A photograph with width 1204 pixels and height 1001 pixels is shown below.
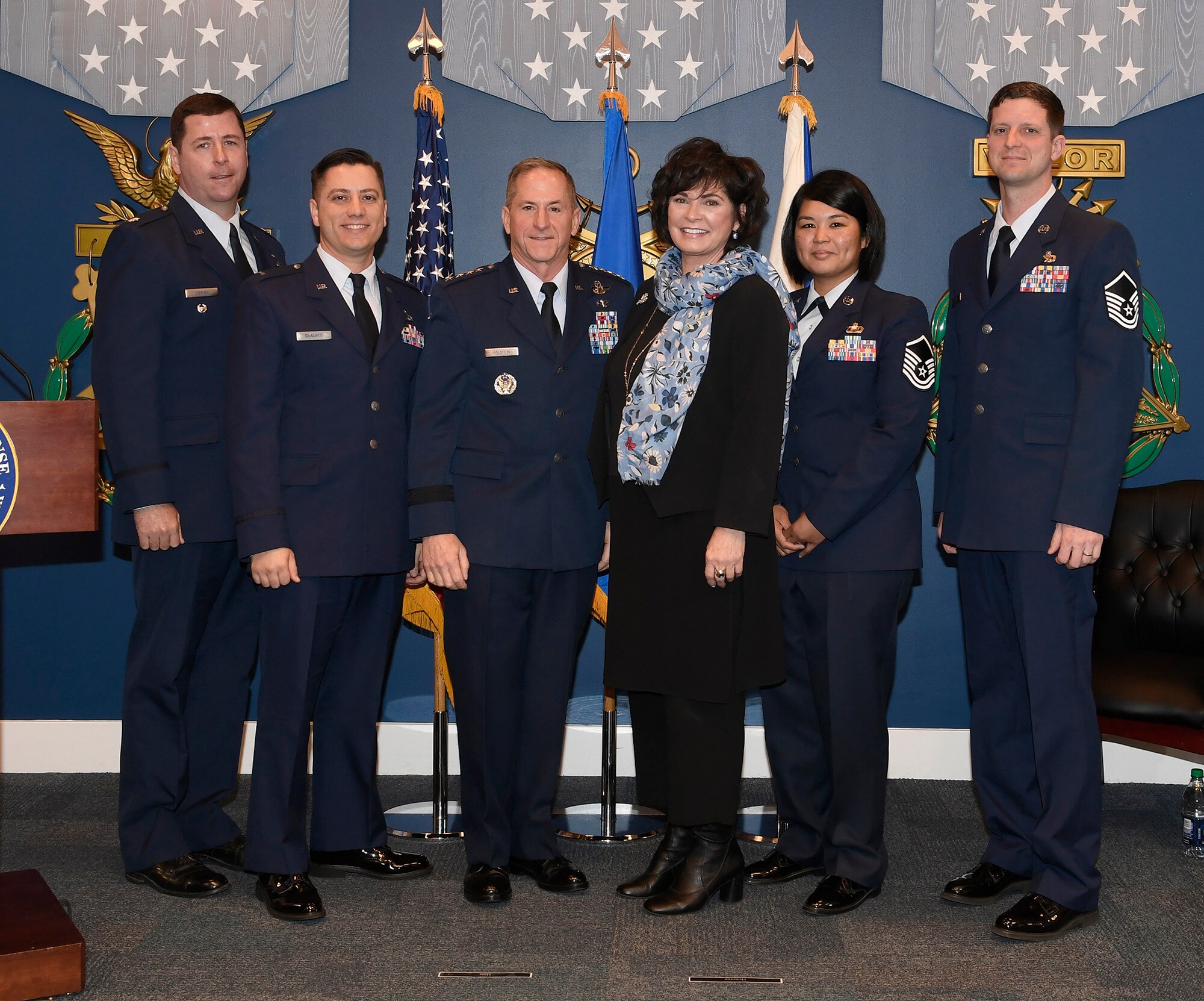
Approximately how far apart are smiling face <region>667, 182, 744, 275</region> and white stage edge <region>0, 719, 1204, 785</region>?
7.03ft

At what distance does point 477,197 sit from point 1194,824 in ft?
10.6

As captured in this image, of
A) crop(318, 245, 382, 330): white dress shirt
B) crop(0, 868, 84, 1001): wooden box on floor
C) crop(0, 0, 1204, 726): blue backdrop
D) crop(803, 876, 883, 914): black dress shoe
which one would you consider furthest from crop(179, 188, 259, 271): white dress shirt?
crop(803, 876, 883, 914): black dress shoe

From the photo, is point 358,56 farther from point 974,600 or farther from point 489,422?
point 974,600

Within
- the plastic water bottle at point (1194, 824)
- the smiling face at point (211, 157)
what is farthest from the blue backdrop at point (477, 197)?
the smiling face at point (211, 157)

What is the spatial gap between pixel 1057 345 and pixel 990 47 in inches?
74.2

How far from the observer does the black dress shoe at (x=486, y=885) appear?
2.97 metres

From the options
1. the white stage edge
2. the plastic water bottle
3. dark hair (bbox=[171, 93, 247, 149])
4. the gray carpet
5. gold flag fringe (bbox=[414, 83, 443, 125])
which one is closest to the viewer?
the gray carpet

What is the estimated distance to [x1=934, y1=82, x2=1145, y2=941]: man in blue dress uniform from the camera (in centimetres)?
278

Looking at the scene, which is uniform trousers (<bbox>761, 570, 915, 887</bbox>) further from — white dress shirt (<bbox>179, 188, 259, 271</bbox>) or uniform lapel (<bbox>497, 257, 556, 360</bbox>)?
white dress shirt (<bbox>179, 188, 259, 271</bbox>)

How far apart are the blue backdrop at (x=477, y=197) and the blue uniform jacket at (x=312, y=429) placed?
57.1 inches

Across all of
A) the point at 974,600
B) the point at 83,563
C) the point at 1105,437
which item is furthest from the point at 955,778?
the point at 83,563

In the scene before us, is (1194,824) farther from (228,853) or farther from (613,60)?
(613,60)

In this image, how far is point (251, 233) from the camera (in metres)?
3.40

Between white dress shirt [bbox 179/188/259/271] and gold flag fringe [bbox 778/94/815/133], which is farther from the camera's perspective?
gold flag fringe [bbox 778/94/815/133]
